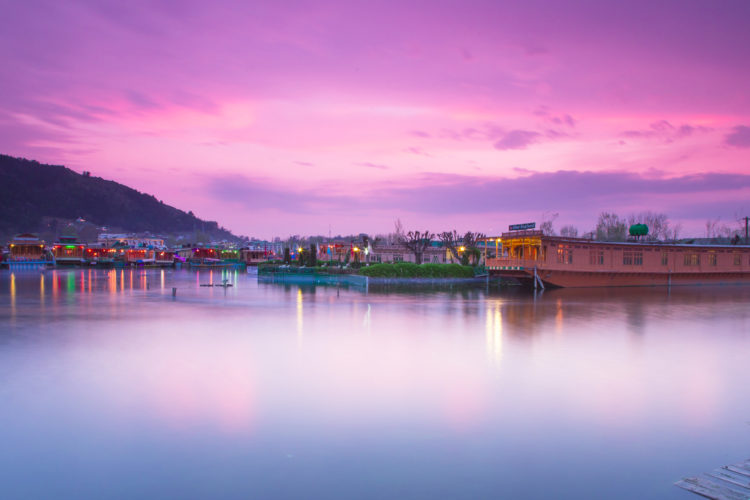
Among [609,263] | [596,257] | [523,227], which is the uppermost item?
[523,227]

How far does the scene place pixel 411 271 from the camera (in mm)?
44281

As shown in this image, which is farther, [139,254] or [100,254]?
[100,254]

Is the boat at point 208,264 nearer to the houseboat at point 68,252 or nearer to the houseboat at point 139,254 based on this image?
the houseboat at point 139,254

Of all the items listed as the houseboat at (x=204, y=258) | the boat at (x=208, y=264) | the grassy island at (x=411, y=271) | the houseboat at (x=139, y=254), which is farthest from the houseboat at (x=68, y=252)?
the grassy island at (x=411, y=271)

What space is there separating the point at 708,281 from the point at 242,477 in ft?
173

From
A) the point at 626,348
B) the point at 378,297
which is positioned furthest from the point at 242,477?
the point at 378,297

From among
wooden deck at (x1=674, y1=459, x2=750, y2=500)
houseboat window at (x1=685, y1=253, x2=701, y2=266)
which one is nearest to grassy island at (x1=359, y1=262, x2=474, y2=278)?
houseboat window at (x1=685, y1=253, x2=701, y2=266)

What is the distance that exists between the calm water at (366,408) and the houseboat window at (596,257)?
21430mm

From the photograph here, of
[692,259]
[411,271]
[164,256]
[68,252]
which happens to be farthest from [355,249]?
[68,252]

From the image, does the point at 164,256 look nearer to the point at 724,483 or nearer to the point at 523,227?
the point at 523,227

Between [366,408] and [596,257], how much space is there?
3735 cm

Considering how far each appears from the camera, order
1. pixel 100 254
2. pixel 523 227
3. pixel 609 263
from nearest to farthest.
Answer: pixel 523 227 < pixel 609 263 < pixel 100 254

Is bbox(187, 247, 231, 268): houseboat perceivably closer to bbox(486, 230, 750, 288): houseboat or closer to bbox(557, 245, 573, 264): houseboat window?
bbox(486, 230, 750, 288): houseboat

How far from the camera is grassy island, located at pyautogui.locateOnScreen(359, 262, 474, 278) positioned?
43.7m
